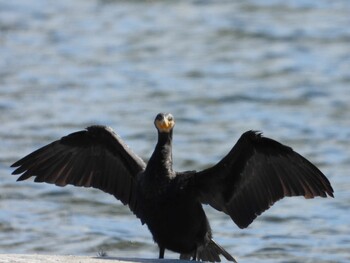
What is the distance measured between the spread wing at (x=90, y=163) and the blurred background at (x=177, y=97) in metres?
1.80

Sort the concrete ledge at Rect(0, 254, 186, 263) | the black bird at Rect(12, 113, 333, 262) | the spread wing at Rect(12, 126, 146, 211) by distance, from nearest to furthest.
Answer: the concrete ledge at Rect(0, 254, 186, 263) < the black bird at Rect(12, 113, 333, 262) < the spread wing at Rect(12, 126, 146, 211)

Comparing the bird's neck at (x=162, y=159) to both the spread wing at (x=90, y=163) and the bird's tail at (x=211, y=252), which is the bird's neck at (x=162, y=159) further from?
the bird's tail at (x=211, y=252)

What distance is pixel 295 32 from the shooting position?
21250mm

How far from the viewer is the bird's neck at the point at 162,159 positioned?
9906 mm

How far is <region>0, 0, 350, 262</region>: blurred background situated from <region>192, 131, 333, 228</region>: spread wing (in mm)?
2289

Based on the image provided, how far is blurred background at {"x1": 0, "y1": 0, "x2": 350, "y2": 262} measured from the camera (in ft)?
43.5

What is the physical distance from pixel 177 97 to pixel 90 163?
24.3ft

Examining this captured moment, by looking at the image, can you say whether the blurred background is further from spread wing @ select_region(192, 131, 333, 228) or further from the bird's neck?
the bird's neck

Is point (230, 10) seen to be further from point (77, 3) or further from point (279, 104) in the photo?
point (279, 104)

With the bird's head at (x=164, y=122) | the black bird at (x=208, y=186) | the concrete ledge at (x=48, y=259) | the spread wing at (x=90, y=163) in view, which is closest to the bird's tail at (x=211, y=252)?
the black bird at (x=208, y=186)

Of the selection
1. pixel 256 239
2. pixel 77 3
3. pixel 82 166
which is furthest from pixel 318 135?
pixel 77 3

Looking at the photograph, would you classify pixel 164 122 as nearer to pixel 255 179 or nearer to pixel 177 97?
pixel 255 179

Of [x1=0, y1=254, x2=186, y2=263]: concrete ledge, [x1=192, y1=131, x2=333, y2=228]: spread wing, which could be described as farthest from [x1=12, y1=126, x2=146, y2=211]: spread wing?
[x1=0, y1=254, x2=186, y2=263]: concrete ledge

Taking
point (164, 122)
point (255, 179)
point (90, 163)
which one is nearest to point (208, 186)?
point (255, 179)
